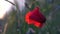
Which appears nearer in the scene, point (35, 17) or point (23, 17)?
point (35, 17)

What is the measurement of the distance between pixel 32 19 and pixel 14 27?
18 centimetres

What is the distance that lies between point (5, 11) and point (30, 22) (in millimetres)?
205

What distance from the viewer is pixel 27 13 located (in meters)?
1.13

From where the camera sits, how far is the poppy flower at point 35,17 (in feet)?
3.43

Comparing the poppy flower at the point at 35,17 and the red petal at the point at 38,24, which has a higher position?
the poppy flower at the point at 35,17

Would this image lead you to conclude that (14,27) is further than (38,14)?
Yes

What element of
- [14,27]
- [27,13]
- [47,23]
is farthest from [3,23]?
[47,23]

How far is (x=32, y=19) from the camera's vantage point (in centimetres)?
105

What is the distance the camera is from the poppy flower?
41.1 inches

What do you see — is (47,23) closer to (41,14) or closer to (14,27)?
(41,14)

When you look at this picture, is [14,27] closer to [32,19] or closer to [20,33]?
[20,33]

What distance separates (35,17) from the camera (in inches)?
41.1

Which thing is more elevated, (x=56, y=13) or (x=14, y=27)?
(x=56, y=13)

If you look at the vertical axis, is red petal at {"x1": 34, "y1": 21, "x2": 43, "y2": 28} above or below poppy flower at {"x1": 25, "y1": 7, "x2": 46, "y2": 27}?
below
